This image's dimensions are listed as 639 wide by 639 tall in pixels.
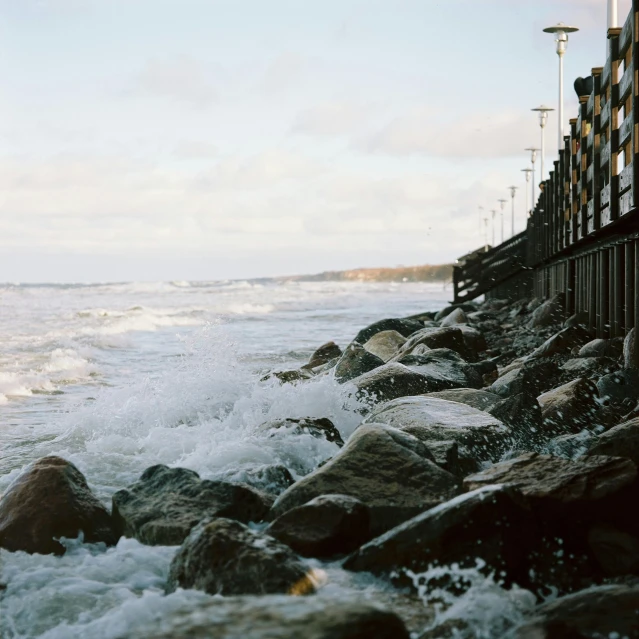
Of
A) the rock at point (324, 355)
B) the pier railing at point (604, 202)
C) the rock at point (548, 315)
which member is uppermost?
the pier railing at point (604, 202)

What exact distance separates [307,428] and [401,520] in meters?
2.18

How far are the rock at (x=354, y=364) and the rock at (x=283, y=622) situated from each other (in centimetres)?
660

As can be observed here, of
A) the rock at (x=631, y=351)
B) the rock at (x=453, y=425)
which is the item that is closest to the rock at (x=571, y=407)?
the rock at (x=453, y=425)

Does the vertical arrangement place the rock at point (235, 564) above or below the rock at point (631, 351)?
below

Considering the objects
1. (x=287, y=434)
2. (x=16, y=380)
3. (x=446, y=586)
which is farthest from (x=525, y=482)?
(x=16, y=380)

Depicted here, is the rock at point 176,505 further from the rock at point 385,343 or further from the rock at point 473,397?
the rock at point 385,343

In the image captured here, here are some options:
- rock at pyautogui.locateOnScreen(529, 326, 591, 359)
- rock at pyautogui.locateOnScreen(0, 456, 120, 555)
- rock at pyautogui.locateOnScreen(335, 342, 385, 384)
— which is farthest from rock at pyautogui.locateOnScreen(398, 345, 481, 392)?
rock at pyautogui.locateOnScreen(0, 456, 120, 555)

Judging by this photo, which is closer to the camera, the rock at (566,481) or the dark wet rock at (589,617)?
the dark wet rock at (589,617)

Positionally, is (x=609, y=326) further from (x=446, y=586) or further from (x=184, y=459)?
(x=446, y=586)

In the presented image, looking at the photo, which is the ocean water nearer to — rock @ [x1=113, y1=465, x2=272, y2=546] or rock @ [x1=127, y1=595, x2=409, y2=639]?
rock @ [x1=113, y1=465, x2=272, y2=546]

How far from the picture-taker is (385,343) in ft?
47.3

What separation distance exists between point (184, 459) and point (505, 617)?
3.77m

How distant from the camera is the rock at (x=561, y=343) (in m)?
11.9

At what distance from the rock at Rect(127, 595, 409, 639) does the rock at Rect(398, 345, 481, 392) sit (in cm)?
546
